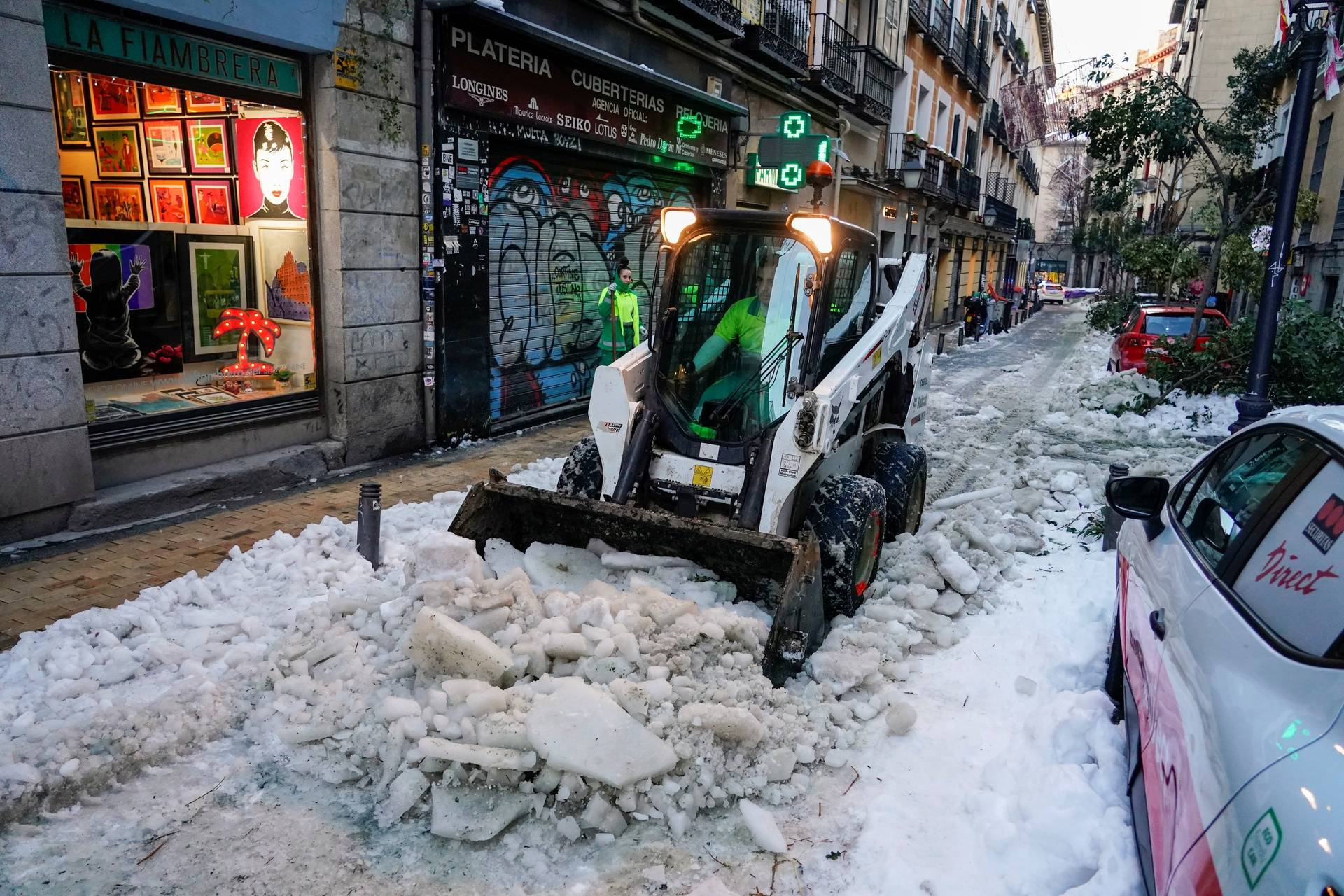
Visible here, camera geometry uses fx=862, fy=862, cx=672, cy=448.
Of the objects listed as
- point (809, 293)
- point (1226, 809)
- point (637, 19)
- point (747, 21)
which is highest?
point (747, 21)

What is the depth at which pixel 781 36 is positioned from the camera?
15.4 metres

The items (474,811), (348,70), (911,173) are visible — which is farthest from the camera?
(911,173)

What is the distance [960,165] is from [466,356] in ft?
74.1

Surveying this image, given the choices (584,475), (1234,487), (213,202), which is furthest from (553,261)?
(1234,487)

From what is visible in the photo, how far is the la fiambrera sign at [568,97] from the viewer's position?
8.32 metres

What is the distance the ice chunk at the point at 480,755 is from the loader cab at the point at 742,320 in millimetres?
2228

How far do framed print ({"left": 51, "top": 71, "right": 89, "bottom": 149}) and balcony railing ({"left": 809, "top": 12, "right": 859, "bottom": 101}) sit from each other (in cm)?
1324

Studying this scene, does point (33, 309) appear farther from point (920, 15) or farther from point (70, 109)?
point (920, 15)

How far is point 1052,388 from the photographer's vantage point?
14.9 m

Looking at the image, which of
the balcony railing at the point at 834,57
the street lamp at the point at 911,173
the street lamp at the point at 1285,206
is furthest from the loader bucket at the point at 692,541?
the street lamp at the point at 911,173

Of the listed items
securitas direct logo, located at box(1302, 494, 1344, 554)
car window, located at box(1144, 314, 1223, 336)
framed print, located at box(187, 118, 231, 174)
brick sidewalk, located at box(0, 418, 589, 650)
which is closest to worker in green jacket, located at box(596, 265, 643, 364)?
brick sidewalk, located at box(0, 418, 589, 650)

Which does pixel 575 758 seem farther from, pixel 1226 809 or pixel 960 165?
pixel 960 165

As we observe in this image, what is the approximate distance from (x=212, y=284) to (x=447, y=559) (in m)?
4.12

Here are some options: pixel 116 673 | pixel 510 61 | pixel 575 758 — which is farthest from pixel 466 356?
pixel 575 758
